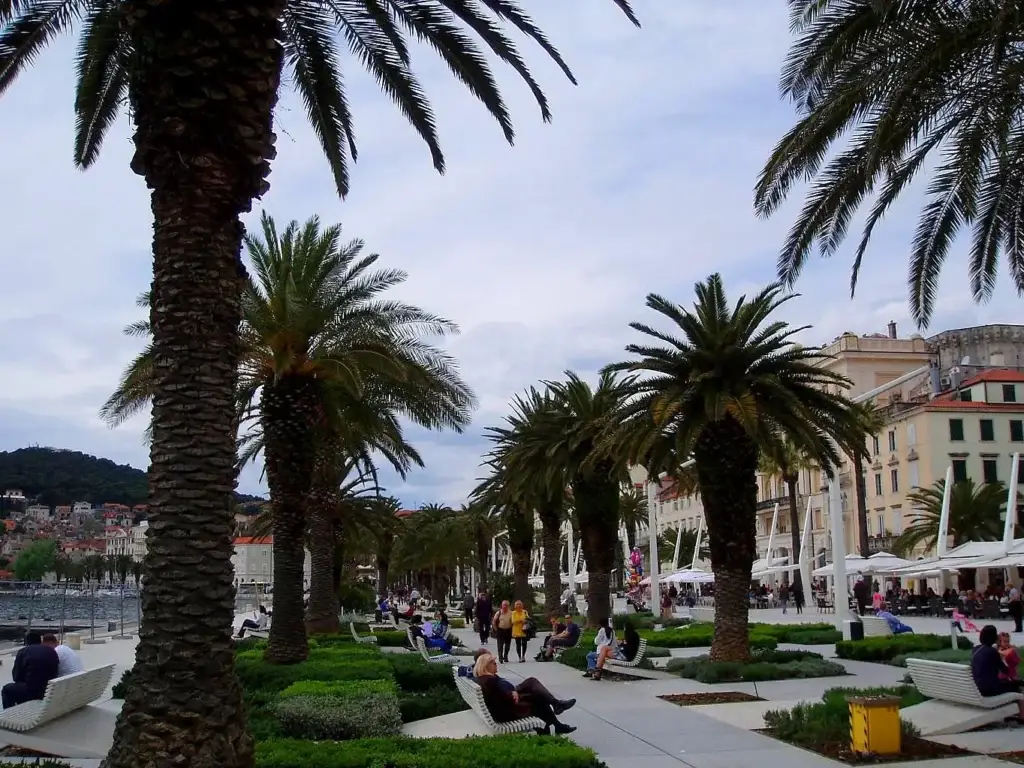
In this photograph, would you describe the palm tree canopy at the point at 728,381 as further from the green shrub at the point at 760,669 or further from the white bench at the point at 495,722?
the white bench at the point at 495,722

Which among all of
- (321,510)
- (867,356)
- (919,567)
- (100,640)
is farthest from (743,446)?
(867,356)

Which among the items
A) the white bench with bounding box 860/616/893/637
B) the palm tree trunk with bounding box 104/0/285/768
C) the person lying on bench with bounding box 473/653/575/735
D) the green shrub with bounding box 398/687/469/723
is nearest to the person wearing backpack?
the white bench with bounding box 860/616/893/637

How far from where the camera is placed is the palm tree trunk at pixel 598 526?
30.8 meters

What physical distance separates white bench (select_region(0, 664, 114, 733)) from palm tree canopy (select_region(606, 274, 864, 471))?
11.1 metres

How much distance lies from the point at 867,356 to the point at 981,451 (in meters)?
12.5

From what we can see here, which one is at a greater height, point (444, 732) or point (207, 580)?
point (207, 580)

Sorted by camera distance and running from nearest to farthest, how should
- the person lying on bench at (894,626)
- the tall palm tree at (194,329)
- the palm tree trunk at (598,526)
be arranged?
1. the tall palm tree at (194,329)
2. the person lying on bench at (894,626)
3. the palm tree trunk at (598,526)

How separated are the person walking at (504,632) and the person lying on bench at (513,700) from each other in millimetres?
13252

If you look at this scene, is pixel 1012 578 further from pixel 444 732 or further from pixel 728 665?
pixel 444 732

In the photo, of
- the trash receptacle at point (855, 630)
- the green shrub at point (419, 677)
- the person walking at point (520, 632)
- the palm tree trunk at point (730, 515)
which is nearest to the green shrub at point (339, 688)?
the green shrub at point (419, 677)

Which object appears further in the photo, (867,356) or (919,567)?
(867,356)

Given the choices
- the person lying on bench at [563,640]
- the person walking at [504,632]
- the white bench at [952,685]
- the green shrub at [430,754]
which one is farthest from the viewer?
the person walking at [504,632]

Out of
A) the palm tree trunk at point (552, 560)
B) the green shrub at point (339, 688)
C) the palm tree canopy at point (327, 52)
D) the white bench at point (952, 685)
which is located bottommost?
the green shrub at point (339, 688)

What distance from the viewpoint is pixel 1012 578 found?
58.1m
